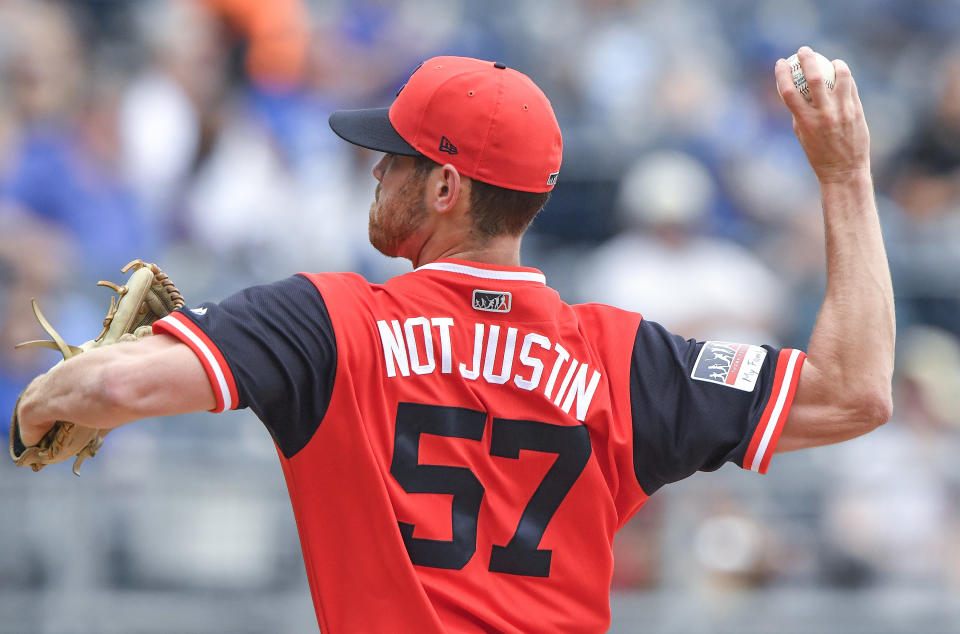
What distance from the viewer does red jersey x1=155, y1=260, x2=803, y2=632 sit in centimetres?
246

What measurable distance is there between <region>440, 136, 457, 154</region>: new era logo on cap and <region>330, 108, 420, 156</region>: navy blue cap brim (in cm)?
6

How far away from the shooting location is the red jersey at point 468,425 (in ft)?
8.07

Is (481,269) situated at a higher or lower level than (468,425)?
higher

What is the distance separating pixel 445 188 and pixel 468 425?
0.51m

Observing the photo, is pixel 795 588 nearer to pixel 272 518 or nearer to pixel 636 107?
pixel 272 518

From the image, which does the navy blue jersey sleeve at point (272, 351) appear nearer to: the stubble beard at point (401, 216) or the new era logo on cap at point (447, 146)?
the stubble beard at point (401, 216)

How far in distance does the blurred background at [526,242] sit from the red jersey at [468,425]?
11.2ft

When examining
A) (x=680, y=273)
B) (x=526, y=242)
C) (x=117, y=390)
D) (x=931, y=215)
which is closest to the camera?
(x=117, y=390)

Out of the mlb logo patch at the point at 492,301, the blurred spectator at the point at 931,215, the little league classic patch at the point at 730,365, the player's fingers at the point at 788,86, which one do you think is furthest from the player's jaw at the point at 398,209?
the blurred spectator at the point at 931,215

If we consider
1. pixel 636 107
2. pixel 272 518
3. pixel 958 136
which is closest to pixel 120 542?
pixel 272 518

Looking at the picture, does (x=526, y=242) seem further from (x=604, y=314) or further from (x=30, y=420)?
(x=30, y=420)

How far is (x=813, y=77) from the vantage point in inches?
106

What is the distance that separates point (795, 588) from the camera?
20.6 feet

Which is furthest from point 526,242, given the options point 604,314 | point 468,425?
point 468,425
